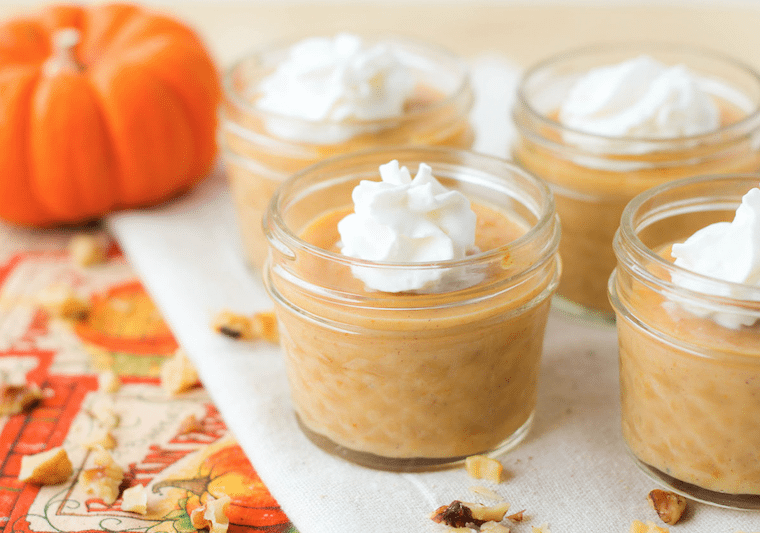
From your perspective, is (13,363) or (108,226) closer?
(13,363)

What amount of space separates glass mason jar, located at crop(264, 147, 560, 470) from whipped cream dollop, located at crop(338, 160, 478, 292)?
54mm

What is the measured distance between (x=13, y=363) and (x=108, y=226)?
31.0 inches

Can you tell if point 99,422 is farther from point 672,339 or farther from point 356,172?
point 672,339

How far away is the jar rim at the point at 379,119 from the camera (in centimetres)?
227

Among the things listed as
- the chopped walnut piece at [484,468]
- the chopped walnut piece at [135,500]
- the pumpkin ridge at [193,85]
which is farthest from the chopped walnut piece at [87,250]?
the chopped walnut piece at [484,468]

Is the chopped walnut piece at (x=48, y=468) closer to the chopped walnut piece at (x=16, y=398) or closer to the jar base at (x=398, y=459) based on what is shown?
the chopped walnut piece at (x=16, y=398)

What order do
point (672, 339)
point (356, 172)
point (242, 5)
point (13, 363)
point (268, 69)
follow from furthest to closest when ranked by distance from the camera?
1. point (242, 5)
2. point (268, 69)
3. point (13, 363)
4. point (356, 172)
5. point (672, 339)

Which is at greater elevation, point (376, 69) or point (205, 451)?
point (376, 69)

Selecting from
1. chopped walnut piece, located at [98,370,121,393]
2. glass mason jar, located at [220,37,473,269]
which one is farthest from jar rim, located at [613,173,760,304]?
chopped walnut piece, located at [98,370,121,393]

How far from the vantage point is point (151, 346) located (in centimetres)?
229

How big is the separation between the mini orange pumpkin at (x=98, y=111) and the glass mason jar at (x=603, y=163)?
3.75ft

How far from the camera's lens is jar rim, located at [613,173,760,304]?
1.47 meters

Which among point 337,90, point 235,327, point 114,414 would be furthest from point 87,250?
point 337,90

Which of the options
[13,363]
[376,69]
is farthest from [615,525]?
[13,363]
